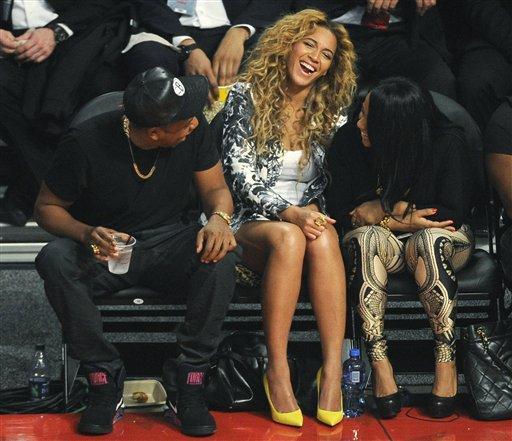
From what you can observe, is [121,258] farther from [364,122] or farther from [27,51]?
[27,51]

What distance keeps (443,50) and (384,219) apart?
4.01 feet

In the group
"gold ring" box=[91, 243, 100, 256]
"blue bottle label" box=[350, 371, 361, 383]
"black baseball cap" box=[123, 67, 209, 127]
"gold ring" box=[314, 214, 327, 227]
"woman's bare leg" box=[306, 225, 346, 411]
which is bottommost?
→ "blue bottle label" box=[350, 371, 361, 383]

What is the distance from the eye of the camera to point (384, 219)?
167 inches

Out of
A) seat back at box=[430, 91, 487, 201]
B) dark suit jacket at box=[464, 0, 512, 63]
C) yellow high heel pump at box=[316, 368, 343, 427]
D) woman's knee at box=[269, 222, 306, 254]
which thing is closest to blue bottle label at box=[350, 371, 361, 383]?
yellow high heel pump at box=[316, 368, 343, 427]

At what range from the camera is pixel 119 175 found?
402 centimetres

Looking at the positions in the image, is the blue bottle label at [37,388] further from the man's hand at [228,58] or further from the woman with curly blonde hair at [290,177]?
the man's hand at [228,58]

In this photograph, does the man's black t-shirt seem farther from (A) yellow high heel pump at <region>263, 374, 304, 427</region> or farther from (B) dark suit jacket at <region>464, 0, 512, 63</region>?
(B) dark suit jacket at <region>464, 0, 512, 63</region>

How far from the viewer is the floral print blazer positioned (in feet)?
13.9

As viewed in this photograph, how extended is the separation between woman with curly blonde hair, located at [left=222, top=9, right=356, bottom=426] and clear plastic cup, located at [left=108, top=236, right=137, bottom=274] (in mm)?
502

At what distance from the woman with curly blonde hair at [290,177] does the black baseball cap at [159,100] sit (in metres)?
0.45

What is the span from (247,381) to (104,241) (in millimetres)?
743

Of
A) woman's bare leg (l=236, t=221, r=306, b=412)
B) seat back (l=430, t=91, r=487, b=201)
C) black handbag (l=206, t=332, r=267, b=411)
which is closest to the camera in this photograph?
woman's bare leg (l=236, t=221, r=306, b=412)

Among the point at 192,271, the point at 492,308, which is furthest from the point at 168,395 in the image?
the point at 492,308

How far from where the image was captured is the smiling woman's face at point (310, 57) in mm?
4391
